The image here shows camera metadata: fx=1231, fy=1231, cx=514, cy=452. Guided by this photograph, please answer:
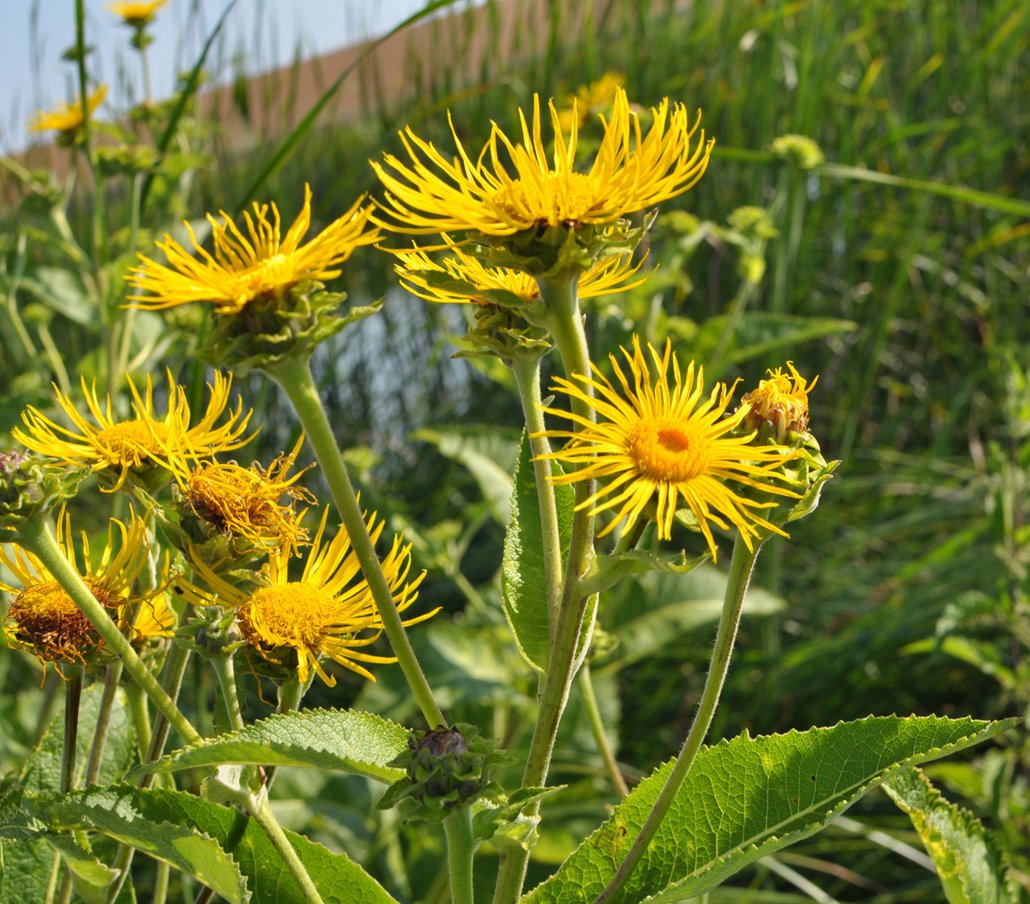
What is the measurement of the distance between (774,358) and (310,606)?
1.80 m

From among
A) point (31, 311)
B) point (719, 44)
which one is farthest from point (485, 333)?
point (719, 44)

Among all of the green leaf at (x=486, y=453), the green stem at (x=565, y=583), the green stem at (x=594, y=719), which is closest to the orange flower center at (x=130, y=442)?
the green stem at (x=565, y=583)

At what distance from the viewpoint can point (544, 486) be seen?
0.55m

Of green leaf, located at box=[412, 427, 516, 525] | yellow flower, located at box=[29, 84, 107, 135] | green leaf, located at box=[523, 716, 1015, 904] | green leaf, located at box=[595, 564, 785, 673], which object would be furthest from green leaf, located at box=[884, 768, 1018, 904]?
yellow flower, located at box=[29, 84, 107, 135]

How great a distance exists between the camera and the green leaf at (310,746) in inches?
18.3

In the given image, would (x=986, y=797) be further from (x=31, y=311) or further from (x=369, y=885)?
(x=31, y=311)

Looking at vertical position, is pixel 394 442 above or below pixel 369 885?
below

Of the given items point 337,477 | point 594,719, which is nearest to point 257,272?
point 337,477

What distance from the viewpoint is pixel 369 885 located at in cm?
61

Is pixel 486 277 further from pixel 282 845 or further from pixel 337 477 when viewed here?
pixel 282 845

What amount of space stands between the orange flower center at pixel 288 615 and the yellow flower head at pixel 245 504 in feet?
0.07

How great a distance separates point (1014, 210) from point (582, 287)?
1046 millimetres

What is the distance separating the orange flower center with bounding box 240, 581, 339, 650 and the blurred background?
703 millimetres

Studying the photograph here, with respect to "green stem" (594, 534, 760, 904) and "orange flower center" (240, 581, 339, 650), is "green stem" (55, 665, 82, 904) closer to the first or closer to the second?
"orange flower center" (240, 581, 339, 650)
